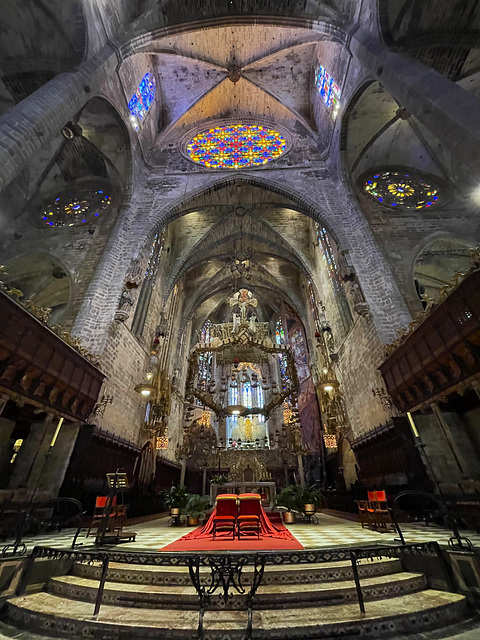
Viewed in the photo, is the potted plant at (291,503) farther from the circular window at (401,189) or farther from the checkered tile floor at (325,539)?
the circular window at (401,189)

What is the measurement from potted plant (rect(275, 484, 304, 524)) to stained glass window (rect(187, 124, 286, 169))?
16.6m

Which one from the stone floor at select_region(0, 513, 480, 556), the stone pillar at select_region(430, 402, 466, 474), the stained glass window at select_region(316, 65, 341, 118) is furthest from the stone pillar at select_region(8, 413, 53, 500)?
the stained glass window at select_region(316, 65, 341, 118)

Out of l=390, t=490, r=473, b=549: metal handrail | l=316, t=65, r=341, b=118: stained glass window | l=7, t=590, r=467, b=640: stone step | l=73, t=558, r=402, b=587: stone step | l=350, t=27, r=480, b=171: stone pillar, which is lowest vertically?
l=7, t=590, r=467, b=640: stone step

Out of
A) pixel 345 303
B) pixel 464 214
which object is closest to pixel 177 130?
pixel 345 303

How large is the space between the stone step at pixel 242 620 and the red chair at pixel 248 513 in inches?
127

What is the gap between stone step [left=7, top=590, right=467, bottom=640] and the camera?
2.45 m

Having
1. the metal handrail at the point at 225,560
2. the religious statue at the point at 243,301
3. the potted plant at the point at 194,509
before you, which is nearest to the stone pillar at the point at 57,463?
the potted plant at the point at 194,509

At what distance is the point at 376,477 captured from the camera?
9.75m

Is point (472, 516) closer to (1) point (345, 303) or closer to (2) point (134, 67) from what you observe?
(1) point (345, 303)

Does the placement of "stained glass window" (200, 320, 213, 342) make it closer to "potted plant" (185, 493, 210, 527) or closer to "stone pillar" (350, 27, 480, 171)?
"potted plant" (185, 493, 210, 527)

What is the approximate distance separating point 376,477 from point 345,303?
7.09 m

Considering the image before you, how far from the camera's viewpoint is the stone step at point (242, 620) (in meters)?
2.45

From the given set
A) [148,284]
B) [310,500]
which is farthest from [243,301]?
[310,500]

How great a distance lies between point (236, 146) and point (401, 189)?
34.4 ft
